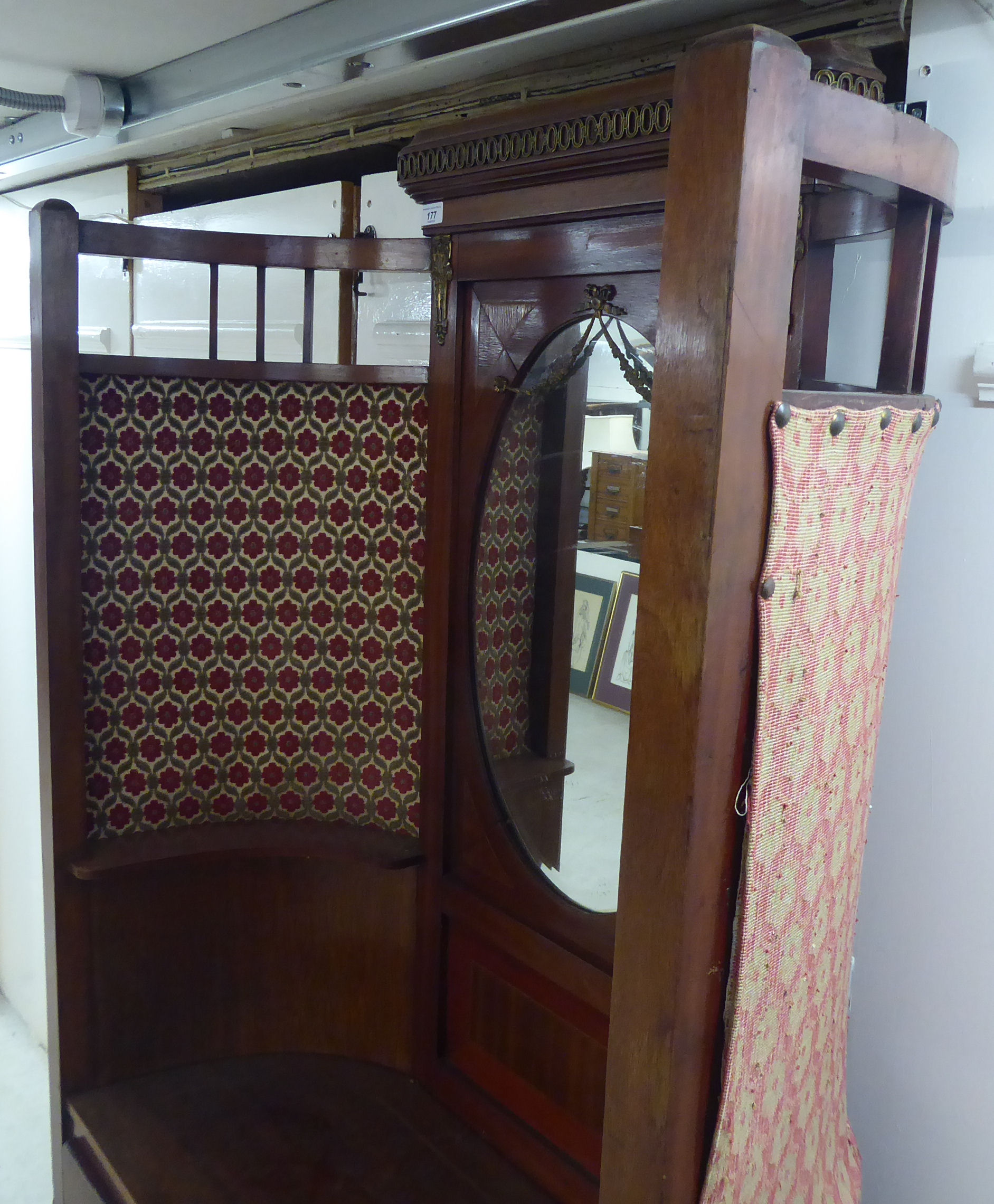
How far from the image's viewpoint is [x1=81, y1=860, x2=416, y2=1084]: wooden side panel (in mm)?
1947

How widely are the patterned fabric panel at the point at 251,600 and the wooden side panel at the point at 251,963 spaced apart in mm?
116

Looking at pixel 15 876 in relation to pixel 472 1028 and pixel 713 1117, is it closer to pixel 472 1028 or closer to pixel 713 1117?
pixel 472 1028

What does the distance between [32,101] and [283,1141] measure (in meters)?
2.28

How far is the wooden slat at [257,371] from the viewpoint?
179 centimetres

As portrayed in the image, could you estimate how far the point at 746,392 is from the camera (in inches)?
32.8

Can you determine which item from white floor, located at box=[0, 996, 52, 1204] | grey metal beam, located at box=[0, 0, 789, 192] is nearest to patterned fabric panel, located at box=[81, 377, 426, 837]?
grey metal beam, located at box=[0, 0, 789, 192]

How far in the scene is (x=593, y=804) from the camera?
1.60 meters

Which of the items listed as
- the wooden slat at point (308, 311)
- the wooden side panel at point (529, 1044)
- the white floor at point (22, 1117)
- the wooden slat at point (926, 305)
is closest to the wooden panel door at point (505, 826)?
the wooden side panel at point (529, 1044)

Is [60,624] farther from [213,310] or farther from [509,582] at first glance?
[509,582]

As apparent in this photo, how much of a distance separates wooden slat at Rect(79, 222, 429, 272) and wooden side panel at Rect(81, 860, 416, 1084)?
1.05 meters

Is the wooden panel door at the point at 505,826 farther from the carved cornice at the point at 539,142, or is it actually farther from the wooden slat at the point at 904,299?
the wooden slat at the point at 904,299

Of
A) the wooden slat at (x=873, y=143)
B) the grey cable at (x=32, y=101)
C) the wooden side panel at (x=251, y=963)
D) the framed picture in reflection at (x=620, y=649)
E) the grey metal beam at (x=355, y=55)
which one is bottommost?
the wooden side panel at (x=251, y=963)

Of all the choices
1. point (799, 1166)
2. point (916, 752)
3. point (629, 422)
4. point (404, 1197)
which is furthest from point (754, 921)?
point (404, 1197)

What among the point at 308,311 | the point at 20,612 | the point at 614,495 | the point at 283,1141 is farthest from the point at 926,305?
the point at 20,612
